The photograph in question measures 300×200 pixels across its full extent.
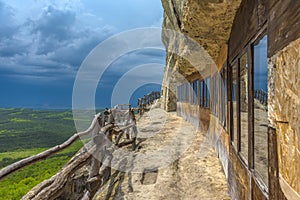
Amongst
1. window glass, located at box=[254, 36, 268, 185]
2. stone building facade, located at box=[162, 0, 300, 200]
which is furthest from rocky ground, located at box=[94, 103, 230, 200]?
window glass, located at box=[254, 36, 268, 185]

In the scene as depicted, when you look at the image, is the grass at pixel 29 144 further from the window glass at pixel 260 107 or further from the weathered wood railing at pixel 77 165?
the window glass at pixel 260 107

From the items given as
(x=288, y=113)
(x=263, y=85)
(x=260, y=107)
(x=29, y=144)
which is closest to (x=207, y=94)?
(x=260, y=107)

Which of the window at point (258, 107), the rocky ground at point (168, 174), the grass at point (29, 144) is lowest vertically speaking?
the grass at point (29, 144)

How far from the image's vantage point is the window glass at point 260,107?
7.70ft

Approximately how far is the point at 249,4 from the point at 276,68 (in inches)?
64.2

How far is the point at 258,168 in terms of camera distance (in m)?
2.63

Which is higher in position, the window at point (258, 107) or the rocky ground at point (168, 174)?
the window at point (258, 107)

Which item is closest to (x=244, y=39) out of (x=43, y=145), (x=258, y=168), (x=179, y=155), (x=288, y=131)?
(x=258, y=168)

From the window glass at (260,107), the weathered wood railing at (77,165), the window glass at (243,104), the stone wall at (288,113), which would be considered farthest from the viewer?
the window glass at (243,104)

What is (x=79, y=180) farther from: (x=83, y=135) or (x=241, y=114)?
(x=241, y=114)

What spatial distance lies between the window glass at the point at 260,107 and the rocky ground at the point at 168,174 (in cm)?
219

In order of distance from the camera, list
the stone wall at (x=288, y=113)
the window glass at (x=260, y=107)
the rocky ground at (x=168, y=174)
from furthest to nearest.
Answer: the rocky ground at (x=168, y=174), the window glass at (x=260, y=107), the stone wall at (x=288, y=113)

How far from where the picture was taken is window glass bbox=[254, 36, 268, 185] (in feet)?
7.70

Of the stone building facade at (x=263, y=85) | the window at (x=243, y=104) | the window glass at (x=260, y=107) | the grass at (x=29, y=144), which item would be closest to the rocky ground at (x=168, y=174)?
the stone building facade at (x=263, y=85)
